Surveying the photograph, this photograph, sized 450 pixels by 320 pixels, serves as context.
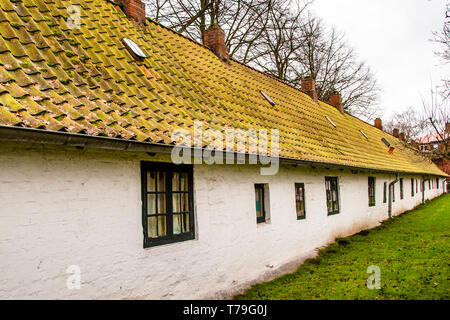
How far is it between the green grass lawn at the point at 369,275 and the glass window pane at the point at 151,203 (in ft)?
8.56

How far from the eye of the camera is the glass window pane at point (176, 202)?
6051 millimetres

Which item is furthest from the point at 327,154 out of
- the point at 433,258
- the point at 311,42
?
the point at 311,42

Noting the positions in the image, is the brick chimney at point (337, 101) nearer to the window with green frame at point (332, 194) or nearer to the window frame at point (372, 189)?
the window frame at point (372, 189)

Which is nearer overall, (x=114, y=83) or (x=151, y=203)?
(x=151, y=203)

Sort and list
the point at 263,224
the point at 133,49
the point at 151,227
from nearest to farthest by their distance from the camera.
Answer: the point at 151,227, the point at 133,49, the point at 263,224

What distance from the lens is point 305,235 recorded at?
32.0 feet

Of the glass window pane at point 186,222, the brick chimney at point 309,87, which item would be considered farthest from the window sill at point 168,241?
the brick chimney at point 309,87

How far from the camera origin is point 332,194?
1194 centimetres

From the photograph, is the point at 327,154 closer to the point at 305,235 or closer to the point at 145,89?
the point at 305,235

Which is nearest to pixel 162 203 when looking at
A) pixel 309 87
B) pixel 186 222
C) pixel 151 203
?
pixel 151 203

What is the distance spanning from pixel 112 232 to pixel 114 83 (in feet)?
8.18

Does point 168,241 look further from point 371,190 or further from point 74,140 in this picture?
point 371,190

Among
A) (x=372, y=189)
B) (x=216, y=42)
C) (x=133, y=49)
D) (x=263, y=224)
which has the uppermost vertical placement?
(x=216, y=42)

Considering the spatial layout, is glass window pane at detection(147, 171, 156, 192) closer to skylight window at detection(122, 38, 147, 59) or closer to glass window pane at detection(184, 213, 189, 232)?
glass window pane at detection(184, 213, 189, 232)
